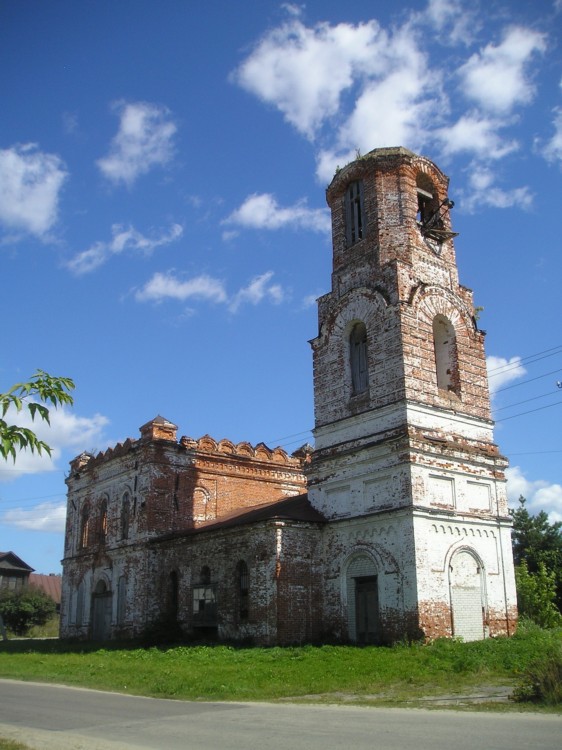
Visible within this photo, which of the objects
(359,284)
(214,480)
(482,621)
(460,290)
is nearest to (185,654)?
(482,621)

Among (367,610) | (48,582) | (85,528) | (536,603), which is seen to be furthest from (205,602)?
(48,582)

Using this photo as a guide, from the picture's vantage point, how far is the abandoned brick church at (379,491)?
19156 mm

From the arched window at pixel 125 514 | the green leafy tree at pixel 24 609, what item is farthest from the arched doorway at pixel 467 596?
the green leafy tree at pixel 24 609

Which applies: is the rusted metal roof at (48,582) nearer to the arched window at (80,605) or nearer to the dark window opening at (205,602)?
the arched window at (80,605)

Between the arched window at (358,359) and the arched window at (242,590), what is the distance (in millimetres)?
6465

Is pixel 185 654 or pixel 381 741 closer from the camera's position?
pixel 381 741

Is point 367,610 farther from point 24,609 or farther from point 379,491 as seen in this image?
point 24,609

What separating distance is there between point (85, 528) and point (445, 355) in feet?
60.6

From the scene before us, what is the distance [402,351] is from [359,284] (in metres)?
3.24

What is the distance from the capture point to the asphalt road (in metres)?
7.94

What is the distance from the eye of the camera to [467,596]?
761 inches

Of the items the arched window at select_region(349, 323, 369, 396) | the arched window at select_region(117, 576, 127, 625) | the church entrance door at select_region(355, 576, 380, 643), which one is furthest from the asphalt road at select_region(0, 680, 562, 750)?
the arched window at select_region(117, 576, 127, 625)

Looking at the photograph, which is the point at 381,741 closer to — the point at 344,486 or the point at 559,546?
the point at 344,486

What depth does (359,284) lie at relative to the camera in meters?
22.4
